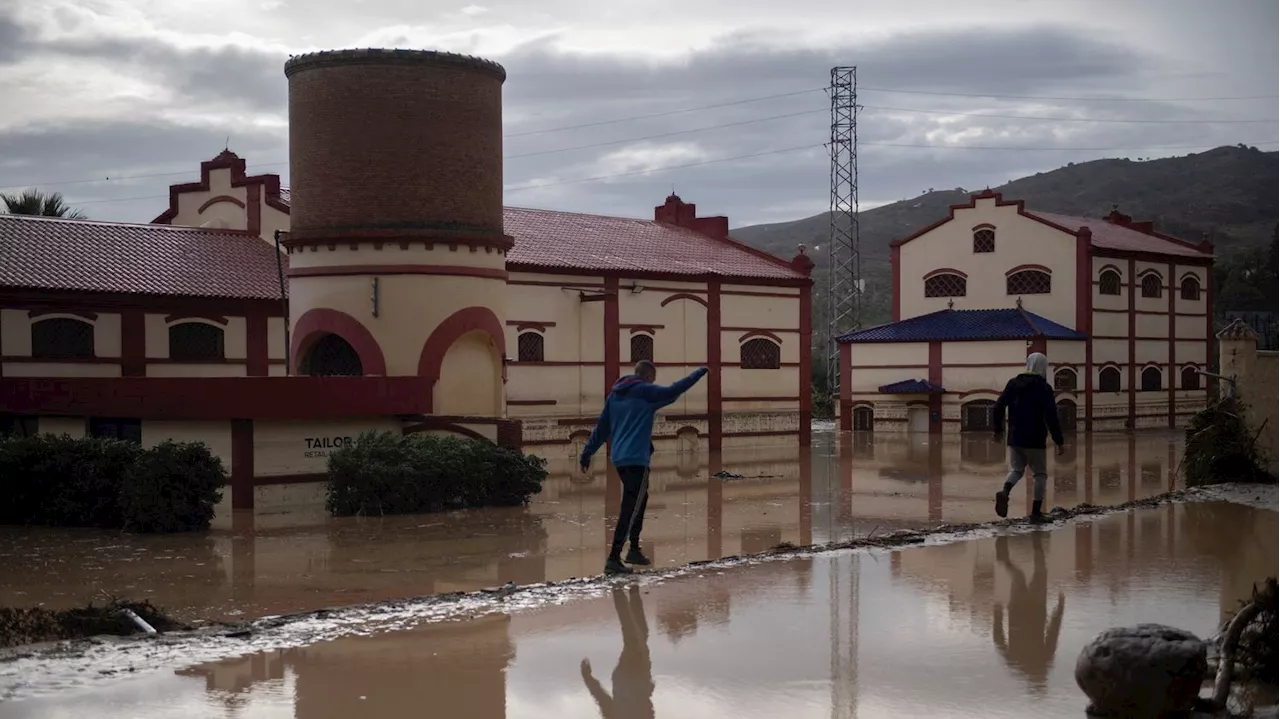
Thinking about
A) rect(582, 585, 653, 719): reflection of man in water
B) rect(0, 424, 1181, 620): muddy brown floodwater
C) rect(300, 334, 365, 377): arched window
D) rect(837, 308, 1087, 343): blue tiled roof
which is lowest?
rect(0, 424, 1181, 620): muddy brown floodwater

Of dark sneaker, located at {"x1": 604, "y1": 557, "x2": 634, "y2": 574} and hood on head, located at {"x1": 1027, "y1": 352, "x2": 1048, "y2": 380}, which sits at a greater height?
hood on head, located at {"x1": 1027, "y1": 352, "x2": 1048, "y2": 380}

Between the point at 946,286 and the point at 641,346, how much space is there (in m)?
15.6

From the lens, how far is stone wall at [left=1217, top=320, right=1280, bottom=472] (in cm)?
1859

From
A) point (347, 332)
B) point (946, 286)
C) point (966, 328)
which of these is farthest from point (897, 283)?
point (347, 332)

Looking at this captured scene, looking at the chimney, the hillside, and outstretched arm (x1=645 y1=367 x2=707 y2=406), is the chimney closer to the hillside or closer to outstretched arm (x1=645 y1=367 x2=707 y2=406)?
outstretched arm (x1=645 y1=367 x2=707 y2=406)

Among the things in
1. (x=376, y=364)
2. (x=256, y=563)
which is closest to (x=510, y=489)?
(x=376, y=364)

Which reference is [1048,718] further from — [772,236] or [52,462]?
[772,236]

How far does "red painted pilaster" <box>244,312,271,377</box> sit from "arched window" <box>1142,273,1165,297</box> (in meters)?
29.3

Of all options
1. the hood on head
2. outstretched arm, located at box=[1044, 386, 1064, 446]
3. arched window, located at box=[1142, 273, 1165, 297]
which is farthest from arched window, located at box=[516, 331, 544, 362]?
arched window, located at box=[1142, 273, 1165, 297]

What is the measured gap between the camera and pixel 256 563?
14531 mm

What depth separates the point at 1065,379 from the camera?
138 feet

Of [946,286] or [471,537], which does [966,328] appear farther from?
[471,537]

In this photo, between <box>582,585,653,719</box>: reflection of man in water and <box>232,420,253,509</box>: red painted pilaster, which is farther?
<box>232,420,253,509</box>: red painted pilaster

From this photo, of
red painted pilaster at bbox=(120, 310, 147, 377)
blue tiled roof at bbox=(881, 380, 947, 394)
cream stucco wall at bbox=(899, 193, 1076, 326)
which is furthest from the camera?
cream stucco wall at bbox=(899, 193, 1076, 326)
